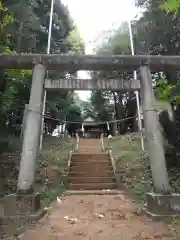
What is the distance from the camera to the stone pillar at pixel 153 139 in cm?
586

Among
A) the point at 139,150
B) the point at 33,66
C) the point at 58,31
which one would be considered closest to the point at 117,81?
the point at 33,66

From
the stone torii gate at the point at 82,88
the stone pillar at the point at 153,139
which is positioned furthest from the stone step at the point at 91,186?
the stone pillar at the point at 153,139

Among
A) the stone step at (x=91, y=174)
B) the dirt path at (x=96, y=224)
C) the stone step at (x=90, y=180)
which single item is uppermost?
the stone step at (x=91, y=174)

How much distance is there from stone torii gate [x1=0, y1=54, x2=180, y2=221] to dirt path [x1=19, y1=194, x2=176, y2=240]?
498 mm

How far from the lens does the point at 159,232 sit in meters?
4.75

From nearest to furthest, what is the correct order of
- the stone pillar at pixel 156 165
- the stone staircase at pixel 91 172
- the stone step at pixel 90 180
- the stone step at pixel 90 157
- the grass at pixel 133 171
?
the stone pillar at pixel 156 165
the grass at pixel 133 171
the stone staircase at pixel 91 172
the stone step at pixel 90 180
the stone step at pixel 90 157

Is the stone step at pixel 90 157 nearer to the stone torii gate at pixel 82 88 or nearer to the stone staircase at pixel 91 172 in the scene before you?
the stone staircase at pixel 91 172

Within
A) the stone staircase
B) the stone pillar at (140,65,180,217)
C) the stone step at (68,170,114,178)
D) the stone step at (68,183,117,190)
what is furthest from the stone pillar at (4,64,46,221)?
the stone step at (68,170,114,178)

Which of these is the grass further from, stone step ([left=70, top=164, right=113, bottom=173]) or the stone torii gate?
the stone torii gate

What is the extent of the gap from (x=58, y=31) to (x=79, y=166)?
11.1 m

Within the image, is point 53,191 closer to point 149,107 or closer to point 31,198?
point 31,198

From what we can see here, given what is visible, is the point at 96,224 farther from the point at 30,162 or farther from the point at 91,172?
the point at 91,172

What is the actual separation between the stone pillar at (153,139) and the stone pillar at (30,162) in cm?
288

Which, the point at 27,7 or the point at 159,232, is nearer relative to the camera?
the point at 159,232
